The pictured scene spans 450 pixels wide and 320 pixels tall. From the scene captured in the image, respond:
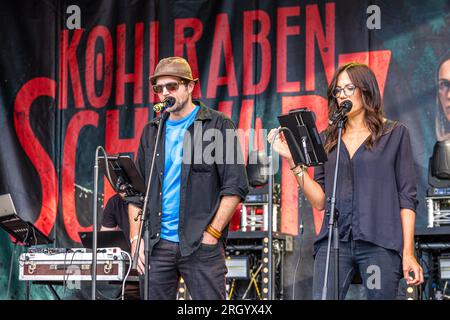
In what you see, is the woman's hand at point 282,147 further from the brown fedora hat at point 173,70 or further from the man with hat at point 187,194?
the brown fedora hat at point 173,70

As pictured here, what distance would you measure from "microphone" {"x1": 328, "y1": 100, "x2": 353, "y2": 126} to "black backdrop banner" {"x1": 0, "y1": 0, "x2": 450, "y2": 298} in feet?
12.9

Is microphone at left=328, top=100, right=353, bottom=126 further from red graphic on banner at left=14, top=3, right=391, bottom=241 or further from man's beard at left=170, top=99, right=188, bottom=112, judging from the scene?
red graphic on banner at left=14, top=3, right=391, bottom=241

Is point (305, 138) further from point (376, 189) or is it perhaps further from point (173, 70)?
point (173, 70)

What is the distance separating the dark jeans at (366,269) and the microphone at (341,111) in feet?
2.15

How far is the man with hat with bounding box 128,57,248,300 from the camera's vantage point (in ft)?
16.8

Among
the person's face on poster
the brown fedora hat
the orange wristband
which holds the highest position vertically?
the person's face on poster

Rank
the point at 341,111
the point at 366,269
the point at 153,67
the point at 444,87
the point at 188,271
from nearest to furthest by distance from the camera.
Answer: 1. the point at 366,269
2. the point at 341,111
3. the point at 188,271
4. the point at 444,87
5. the point at 153,67

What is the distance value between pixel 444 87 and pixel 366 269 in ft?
14.2

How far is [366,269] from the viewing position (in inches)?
183

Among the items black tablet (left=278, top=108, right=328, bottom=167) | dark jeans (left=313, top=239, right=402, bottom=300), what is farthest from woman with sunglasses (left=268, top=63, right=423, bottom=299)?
black tablet (left=278, top=108, right=328, bottom=167)

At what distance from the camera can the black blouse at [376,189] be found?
186 inches

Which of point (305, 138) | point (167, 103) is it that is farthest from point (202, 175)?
point (305, 138)
